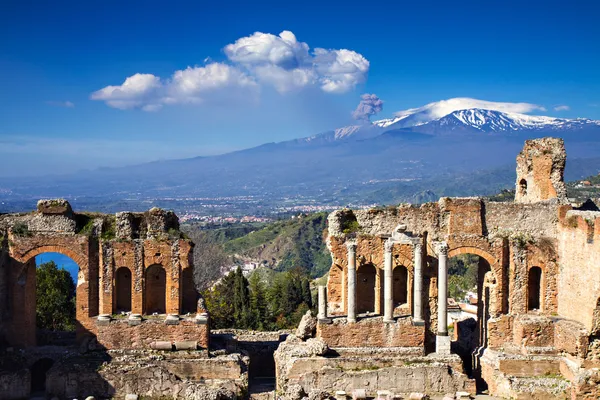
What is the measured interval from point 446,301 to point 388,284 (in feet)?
7.16

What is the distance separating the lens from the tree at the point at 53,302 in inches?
1155

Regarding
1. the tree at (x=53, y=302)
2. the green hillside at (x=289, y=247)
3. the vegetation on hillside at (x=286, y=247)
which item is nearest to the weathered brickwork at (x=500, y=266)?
the tree at (x=53, y=302)

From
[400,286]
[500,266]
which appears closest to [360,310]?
[400,286]

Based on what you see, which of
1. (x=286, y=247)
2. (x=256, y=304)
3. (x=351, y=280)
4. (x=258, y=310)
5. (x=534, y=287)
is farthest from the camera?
(x=286, y=247)

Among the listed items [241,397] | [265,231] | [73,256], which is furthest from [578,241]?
[265,231]

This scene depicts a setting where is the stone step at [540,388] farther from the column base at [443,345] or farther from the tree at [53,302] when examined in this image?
the tree at [53,302]

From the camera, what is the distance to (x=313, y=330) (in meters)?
24.0

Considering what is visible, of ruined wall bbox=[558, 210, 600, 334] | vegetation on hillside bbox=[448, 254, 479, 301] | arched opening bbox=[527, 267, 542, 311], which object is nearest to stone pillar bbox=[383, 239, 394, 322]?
arched opening bbox=[527, 267, 542, 311]

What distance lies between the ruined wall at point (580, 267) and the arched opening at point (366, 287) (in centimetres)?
676

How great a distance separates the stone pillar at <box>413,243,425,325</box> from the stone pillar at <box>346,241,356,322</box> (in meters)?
2.15

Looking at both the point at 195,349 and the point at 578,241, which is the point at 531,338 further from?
the point at 195,349

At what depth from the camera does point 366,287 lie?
25.0 metres

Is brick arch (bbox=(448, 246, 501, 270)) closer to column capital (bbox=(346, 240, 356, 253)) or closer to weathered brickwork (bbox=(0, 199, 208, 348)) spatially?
column capital (bbox=(346, 240, 356, 253))

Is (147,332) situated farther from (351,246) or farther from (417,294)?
(417,294)
